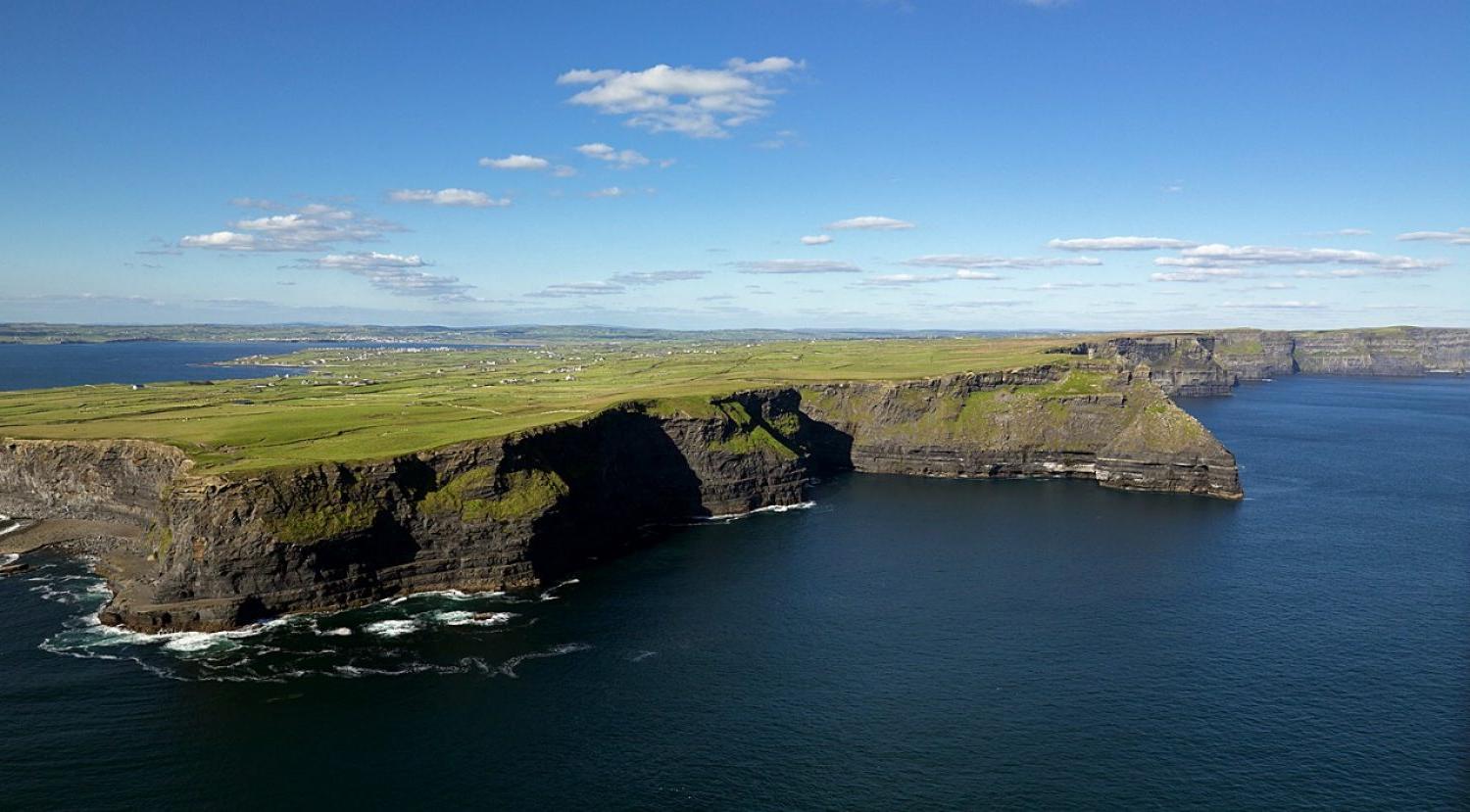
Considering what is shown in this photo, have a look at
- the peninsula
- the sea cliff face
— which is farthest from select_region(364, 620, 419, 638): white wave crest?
the peninsula

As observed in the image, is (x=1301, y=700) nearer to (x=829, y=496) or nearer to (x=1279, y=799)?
(x=1279, y=799)

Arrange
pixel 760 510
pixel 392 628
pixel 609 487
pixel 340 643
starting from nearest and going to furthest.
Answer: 1. pixel 340 643
2. pixel 392 628
3. pixel 609 487
4. pixel 760 510

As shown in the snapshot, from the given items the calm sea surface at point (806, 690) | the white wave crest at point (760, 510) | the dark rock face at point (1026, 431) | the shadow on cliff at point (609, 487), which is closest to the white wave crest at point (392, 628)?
the calm sea surface at point (806, 690)

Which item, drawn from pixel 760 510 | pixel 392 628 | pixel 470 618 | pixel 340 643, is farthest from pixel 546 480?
pixel 760 510

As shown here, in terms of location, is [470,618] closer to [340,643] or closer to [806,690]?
[340,643]

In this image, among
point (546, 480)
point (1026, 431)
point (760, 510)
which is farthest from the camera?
point (1026, 431)

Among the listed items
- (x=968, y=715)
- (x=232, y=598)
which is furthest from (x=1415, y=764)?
(x=232, y=598)
